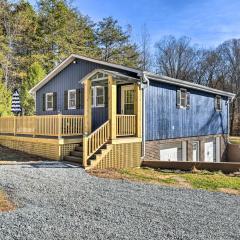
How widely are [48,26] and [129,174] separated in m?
25.5

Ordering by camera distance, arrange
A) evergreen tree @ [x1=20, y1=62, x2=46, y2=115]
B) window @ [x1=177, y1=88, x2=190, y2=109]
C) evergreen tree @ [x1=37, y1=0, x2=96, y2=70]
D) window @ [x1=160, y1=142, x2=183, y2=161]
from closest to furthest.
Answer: window @ [x1=160, y1=142, x2=183, y2=161], window @ [x1=177, y1=88, x2=190, y2=109], evergreen tree @ [x1=20, y1=62, x2=46, y2=115], evergreen tree @ [x1=37, y1=0, x2=96, y2=70]

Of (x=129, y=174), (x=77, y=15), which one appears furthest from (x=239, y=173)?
(x=77, y=15)

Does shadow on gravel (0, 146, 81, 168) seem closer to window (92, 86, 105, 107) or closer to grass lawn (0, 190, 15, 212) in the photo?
window (92, 86, 105, 107)

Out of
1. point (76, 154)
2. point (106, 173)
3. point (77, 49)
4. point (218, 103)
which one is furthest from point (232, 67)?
point (106, 173)

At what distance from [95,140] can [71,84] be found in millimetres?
6378

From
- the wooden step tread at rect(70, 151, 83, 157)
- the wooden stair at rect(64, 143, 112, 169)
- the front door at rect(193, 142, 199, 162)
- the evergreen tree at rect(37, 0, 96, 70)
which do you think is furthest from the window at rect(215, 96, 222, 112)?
the evergreen tree at rect(37, 0, 96, 70)

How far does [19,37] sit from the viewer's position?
29.8m

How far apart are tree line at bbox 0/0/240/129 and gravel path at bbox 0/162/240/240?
14813mm

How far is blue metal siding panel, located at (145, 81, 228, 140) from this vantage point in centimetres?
1463

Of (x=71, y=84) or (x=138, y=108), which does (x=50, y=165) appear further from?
(x=71, y=84)

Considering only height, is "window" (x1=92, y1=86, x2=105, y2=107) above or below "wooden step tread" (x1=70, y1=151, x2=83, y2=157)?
above

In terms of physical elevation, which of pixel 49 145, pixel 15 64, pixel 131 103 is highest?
pixel 15 64

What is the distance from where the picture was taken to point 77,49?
34406mm

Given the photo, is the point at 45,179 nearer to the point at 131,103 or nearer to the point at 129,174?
the point at 129,174
